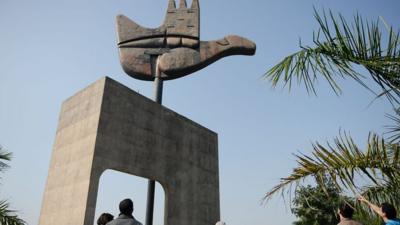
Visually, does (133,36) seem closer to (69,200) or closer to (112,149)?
(112,149)

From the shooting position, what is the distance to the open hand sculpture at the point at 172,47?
11570 mm

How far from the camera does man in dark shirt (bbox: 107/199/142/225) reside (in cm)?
361

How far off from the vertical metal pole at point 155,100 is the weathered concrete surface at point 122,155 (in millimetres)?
393

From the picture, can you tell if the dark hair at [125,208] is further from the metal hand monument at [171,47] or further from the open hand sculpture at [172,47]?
the open hand sculpture at [172,47]

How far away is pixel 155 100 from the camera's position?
11242 mm

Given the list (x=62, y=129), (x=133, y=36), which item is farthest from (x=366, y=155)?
(x=133, y=36)

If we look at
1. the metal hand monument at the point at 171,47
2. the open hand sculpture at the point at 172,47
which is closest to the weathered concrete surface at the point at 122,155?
the metal hand monument at the point at 171,47

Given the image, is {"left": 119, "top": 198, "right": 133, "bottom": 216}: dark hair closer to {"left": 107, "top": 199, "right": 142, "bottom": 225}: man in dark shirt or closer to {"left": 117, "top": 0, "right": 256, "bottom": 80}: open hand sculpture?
{"left": 107, "top": 199, "right": 142, "bottom": 225}: man in dark shirt

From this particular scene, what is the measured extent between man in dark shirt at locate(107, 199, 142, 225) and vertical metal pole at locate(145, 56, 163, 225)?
6423 mm

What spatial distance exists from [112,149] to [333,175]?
20.3 feet

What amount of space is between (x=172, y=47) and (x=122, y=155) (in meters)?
4.39

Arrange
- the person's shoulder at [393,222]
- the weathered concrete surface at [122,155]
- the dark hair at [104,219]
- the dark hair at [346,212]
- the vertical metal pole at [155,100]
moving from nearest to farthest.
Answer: the person's shoulder at [393,222], the dark hair at [346,212], the dark hair at [104,219], the weathered concrete surface at [122,155], the vertical metal pole at [155,100]

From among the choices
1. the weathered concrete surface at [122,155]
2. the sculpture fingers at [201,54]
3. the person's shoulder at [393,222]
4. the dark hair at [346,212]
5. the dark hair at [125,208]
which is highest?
the sculpture fingers at [201,54]

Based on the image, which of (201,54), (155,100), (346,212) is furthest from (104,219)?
(201,54)
